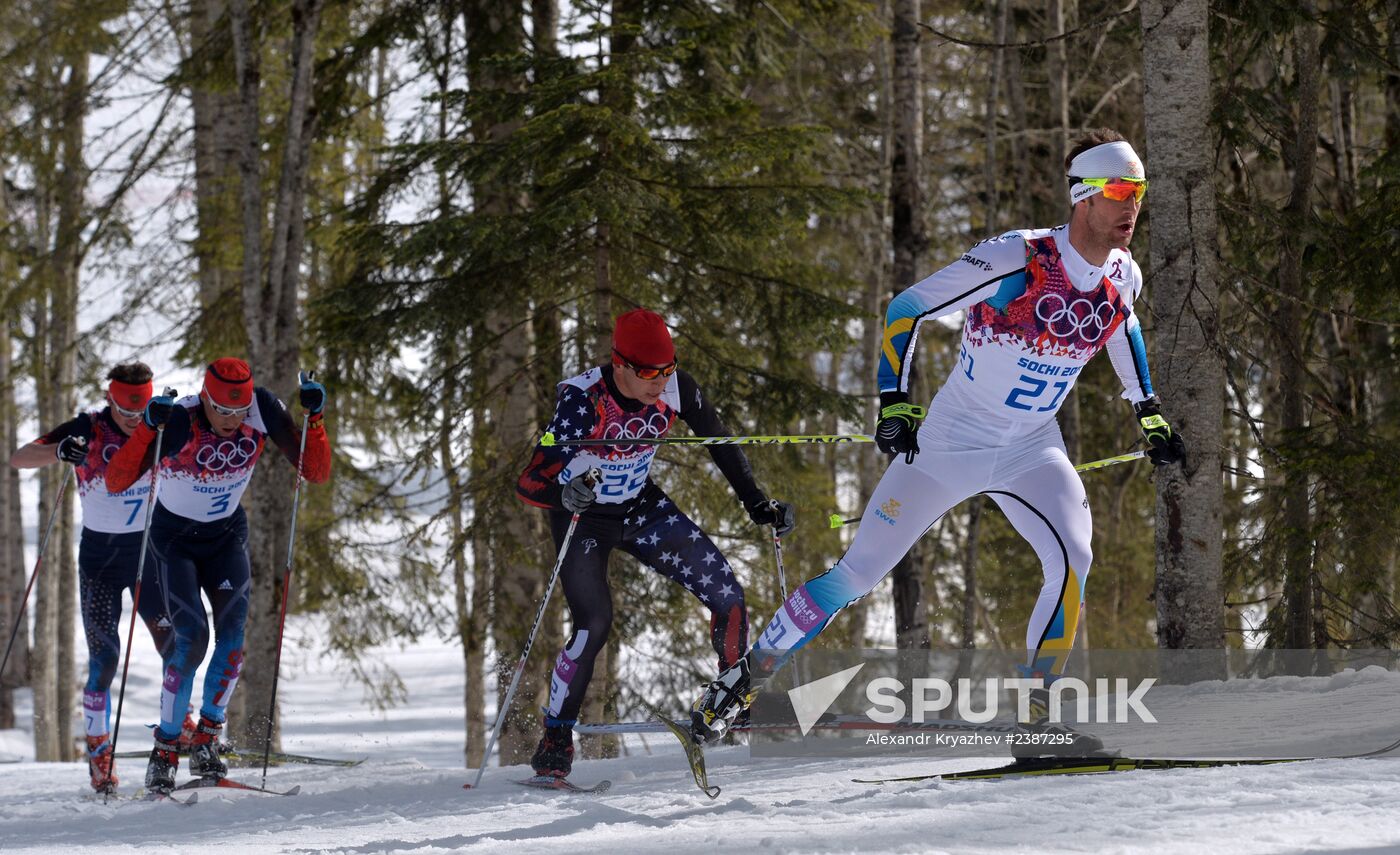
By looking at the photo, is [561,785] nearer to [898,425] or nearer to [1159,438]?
[898,425]

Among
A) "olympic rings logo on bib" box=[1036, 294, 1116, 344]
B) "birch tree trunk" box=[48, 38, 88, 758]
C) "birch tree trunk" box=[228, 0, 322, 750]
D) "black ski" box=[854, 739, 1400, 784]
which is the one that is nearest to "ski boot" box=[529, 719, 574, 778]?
"black ski" box=[854, 739, 1400, 784]

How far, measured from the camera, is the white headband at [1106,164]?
5031 mm

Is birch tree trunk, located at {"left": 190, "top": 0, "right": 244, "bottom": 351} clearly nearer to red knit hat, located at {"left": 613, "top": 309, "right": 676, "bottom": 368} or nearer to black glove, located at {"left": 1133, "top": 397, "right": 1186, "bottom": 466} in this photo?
red knit hat, located at {"left": 613, "top": 309, "right": 676, "bottom": 368}

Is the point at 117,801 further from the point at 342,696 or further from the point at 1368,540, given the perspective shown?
the point at 342,696

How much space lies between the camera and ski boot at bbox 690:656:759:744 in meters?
5.56

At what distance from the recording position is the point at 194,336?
41.7 feet

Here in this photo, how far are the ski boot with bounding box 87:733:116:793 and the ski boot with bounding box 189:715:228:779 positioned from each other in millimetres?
420

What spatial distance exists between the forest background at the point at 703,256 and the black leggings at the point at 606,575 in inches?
92.9

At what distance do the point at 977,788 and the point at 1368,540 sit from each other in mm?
3991

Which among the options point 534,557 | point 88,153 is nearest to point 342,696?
point 88,153

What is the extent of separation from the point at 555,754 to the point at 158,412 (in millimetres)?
2609

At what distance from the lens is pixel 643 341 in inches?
235

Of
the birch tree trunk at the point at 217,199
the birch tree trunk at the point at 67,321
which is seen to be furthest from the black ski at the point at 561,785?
the birch tree trunk at the point at 67,321

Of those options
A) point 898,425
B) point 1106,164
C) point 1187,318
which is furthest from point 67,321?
point 1106,164
